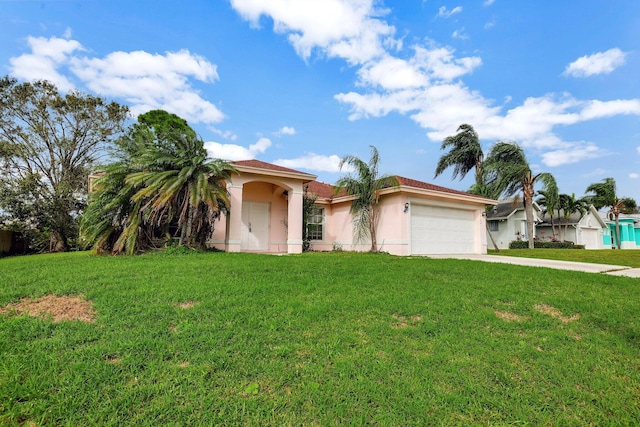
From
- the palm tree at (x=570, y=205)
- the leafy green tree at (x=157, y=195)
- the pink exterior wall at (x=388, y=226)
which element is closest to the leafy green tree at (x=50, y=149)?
the leafy green tree at (x=157, y=195)

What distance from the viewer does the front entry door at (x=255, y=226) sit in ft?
47.2

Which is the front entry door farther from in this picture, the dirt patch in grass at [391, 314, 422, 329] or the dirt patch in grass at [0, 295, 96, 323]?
the dirt patch in grass at [391, 314, 422, 329]

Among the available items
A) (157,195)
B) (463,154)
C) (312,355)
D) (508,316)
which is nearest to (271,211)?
(157,195)

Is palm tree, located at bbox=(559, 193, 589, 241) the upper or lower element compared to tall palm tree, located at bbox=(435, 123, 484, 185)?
lower

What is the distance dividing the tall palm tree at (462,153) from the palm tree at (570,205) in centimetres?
887

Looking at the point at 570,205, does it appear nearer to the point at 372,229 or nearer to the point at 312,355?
the point at 372,229

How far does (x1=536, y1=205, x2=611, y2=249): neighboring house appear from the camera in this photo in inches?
1120

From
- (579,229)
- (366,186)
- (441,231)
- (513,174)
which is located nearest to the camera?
(366,186)

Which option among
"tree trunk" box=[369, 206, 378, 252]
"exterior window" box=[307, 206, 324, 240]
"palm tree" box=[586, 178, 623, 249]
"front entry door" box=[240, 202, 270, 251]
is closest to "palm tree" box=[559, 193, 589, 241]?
"palm tree" box=[586, 178, 623, 249]

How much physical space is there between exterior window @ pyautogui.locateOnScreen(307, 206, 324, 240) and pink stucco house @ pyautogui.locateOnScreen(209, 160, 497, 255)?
5 centimetres

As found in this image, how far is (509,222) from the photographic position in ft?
89.6

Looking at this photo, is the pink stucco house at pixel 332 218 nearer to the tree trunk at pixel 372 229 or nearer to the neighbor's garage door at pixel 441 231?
the neighbor's garage door at pixel 441 231

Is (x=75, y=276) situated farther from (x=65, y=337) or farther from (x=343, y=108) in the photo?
(x=343, y=108)

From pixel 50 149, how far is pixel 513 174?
3129cm
